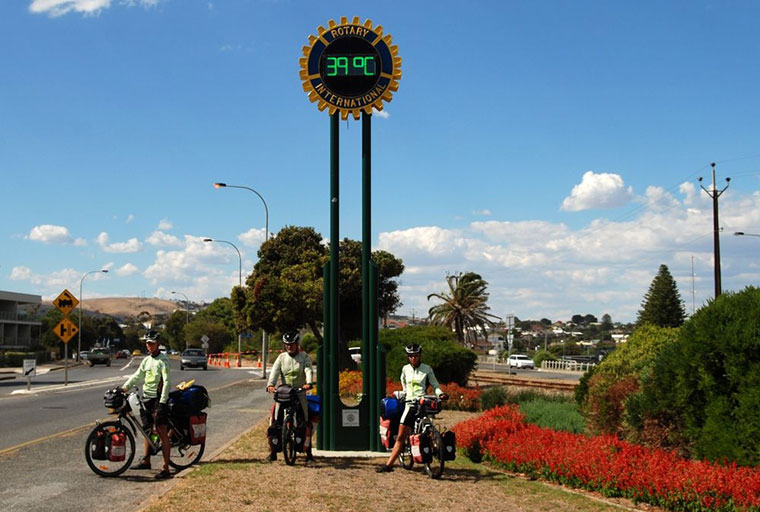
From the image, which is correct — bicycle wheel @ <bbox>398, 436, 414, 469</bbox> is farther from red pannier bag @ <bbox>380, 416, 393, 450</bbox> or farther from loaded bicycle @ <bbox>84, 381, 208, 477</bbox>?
loaded bicycle @ <bbox>84, 381, 208, 477</bbox>

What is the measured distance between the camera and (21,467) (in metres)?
10.8

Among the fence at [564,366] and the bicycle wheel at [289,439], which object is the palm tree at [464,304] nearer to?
the fence at [564,366]

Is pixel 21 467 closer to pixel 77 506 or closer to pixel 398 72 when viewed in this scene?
pixel 77 506

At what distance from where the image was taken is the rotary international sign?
508 inches

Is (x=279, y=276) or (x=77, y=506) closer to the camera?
(x=77, y=506)

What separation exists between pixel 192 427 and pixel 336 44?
674cm

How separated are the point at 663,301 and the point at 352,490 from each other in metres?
87.1

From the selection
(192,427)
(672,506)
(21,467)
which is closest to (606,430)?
(672,506)

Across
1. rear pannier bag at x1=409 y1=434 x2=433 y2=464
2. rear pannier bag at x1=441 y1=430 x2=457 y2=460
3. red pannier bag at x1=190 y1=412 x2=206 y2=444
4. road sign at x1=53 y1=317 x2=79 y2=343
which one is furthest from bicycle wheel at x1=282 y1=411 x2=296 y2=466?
road sign at x1=53 y1=317 x2=79 y2=343

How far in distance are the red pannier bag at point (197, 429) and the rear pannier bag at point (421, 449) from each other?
2.98 meters

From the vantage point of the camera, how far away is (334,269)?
12500 mm

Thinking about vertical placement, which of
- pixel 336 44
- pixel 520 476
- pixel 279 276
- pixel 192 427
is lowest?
pixel 520 476

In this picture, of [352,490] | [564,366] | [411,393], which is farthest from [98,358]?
[352,490]

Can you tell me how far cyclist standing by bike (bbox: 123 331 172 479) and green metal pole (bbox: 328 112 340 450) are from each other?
2892mm
